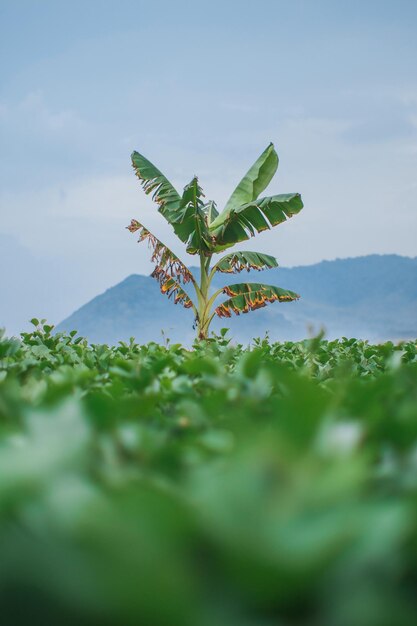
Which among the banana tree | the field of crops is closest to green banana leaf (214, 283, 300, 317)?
the banana tree

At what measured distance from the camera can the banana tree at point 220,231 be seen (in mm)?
10648

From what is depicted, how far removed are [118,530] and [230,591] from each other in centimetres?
8

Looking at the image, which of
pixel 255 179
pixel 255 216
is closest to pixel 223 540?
pixel 255 216

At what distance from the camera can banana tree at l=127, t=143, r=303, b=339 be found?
10.6 metres

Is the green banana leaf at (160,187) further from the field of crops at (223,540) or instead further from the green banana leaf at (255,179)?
the field of crops at (223,540)

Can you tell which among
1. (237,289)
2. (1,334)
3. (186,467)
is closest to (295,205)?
(237,289)

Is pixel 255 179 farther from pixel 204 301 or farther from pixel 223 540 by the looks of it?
pixel 223 540

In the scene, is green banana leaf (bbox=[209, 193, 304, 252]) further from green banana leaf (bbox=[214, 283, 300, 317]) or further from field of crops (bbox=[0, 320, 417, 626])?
field of crops (bbox=[0, 320, 417, 626])

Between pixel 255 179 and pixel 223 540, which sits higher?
pixel 255 179

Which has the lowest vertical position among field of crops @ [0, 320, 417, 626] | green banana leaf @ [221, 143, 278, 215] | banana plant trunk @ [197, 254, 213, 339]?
field of crops @ [0, 320, 417, 626]

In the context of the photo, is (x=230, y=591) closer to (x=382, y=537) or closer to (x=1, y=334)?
(x=382, y=537)

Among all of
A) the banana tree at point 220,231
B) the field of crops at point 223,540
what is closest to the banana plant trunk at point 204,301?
the banana tree at point 220,231

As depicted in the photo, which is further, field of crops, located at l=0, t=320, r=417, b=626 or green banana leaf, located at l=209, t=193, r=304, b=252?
Result: green banana leaf, located at l=209, t=193, r=304, b=252

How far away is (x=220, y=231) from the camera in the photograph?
444 inches
